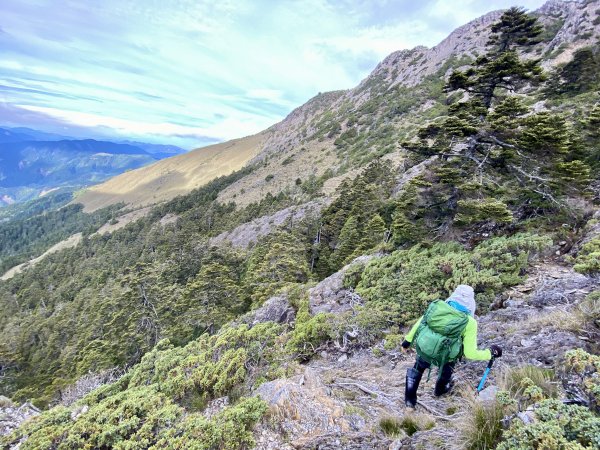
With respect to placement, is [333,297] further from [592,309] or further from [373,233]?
[592,309]

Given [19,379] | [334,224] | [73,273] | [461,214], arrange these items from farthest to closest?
[73,273]
[19,379]
[334,224]
[461,214]

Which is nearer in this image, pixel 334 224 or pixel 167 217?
pixel 334 224

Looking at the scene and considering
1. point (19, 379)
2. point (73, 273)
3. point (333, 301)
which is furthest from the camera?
point (73, 273)

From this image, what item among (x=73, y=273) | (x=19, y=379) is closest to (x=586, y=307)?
(x=19, y=379)

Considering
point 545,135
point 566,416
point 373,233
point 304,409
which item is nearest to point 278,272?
point 373,233

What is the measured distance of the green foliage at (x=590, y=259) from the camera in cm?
713

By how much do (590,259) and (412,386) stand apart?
5.31 meters

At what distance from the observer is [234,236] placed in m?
40.8

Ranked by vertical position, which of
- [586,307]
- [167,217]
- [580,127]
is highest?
[580,127]

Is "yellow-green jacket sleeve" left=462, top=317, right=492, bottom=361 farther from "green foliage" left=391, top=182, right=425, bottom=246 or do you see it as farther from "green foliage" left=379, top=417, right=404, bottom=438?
"green foliage" left=391, top=182, right=425, bottom=246

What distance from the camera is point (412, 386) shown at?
16.8 feet

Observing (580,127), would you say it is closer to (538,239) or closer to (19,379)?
(538,239)

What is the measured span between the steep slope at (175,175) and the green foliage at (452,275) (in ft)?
391

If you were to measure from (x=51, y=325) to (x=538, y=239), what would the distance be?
171ft
